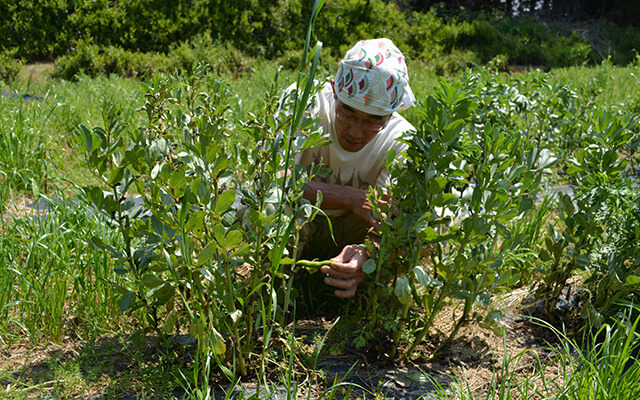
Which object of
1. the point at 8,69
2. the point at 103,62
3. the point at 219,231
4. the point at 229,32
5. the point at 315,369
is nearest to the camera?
the point at 219,231

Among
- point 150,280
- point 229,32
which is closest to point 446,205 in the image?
point 150,280

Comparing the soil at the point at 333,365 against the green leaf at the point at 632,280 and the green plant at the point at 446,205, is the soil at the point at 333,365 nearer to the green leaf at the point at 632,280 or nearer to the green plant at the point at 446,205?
the green plant at the point at 446,205

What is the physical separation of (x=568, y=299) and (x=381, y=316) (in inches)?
34.2

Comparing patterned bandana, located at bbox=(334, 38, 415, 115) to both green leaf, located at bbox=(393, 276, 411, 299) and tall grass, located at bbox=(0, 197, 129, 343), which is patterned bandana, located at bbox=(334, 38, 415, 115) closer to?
green leaf, located at bbox=(393, 276, 411, 299)

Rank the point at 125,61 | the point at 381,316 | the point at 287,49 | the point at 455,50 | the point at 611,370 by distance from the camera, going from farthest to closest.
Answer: the point at 455,50, the point at 287,49, the point at 125,61, the point at 381,316, the point at 611,370

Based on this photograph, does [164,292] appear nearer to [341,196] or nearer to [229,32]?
[341,196]

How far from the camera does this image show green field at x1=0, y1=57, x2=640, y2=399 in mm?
1514

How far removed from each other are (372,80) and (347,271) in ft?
2.37

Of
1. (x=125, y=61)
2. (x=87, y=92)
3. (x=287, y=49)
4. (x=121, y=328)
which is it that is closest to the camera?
(x=121, y=328)

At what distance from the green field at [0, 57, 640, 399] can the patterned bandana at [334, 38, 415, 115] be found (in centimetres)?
31

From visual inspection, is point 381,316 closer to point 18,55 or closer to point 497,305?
point 497,305

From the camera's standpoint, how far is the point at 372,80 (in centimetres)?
205

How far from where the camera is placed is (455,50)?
977 centimetres

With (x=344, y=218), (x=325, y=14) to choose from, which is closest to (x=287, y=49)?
(x=325, y=14)
